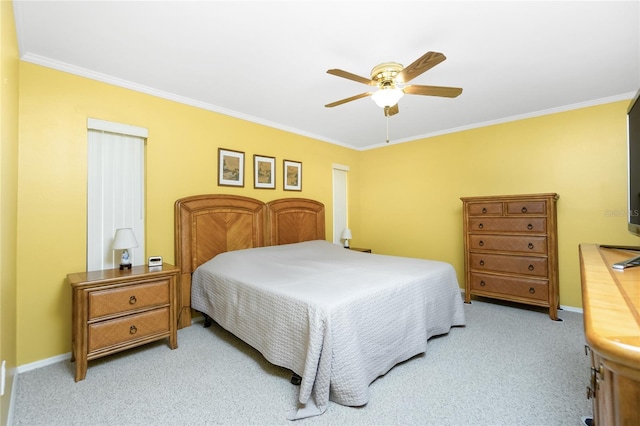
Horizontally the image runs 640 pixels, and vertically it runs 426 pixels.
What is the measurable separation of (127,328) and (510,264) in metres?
4.04

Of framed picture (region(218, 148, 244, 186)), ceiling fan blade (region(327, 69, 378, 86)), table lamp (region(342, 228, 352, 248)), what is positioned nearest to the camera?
ceiling fan blade (region(327, 69, 378, 86))

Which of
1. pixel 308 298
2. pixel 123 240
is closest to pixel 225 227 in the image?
pixel 123 240

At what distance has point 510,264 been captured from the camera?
3404 millimetres

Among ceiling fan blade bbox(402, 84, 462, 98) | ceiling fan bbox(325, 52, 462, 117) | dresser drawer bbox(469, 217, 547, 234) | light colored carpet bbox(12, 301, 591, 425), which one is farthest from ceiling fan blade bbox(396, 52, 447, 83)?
dresser drawer bbox(469, 217, 547, 234)

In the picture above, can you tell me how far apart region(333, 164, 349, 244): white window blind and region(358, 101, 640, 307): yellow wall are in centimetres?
46

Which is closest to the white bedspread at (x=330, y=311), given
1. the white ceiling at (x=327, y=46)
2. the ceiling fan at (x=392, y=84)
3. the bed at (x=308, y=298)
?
the bed at (x=308, y=298)

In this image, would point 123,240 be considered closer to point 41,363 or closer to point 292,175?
point 41,363

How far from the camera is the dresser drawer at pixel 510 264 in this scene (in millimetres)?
3221

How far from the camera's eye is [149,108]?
2846 millimetres

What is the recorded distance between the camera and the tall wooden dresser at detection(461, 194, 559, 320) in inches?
124

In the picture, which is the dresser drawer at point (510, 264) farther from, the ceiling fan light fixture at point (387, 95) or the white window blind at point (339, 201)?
the ceiling fan light fixture at point (387, 95)

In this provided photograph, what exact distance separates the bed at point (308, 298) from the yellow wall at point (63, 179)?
29 centimetres

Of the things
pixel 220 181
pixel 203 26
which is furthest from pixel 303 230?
pixel 203 26

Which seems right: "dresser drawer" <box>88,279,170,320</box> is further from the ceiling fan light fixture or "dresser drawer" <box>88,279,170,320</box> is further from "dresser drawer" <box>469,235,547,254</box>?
"dresser drawer" <box>469,235,547,254</box>
